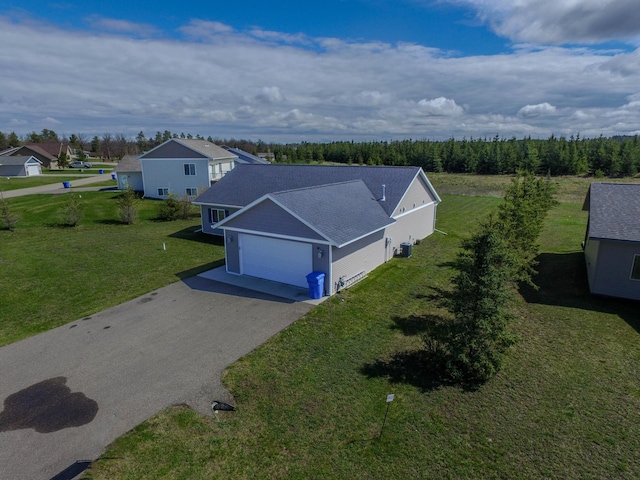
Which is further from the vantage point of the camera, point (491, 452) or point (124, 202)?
point (124, 202)

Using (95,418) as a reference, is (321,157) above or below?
above

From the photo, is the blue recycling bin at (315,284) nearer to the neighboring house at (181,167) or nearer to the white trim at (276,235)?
the white trim at (276,235)

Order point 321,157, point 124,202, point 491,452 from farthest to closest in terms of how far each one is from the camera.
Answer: point 321,157 < point 124,202 < point 491,452

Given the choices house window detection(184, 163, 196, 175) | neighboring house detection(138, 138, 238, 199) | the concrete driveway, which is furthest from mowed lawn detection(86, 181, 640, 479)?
house window detection(184, 163, 196, 175)

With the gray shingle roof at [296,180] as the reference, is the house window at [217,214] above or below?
below

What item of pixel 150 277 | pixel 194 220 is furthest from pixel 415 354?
pixel 194 220

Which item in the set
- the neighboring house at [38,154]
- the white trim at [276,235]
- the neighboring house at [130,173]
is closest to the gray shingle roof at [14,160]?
the neighboring house at [38,154]

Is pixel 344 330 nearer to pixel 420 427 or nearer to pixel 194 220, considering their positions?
pixel 420 427

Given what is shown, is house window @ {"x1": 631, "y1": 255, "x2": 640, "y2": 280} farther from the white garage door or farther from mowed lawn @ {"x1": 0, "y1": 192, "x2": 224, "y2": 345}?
mowed lawn @ {"x1": 0, "y1": 192, "x2": 224, "y2": 345}
